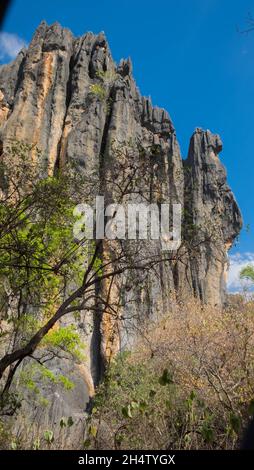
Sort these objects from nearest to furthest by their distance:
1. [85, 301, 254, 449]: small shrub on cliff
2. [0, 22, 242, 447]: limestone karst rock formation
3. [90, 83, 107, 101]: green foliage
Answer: [85, 301, 254, 449]: small shrub on cliff, [0, 22, 242, 447]: limestone karst rock formation, [90, 83, 107, 101]: green foliage

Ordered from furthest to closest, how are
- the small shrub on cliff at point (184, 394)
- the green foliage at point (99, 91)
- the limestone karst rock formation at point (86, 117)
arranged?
the green foliage at point (99, 91)
the limestone karst rock formation at point (86, 117)
the small shrub on cliff at point (184, 394)

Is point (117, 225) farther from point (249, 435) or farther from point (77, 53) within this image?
point (77, 53)

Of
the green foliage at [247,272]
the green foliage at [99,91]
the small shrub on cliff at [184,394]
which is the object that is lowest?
the small shrub on cliff at [184,394]

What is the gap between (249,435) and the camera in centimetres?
155

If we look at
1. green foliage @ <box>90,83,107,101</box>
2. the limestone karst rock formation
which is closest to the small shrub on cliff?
the limestone karst rock formation

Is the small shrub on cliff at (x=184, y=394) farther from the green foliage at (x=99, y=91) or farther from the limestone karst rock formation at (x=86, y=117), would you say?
the green foliage at (x=99, y=91)

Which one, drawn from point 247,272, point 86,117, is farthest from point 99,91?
point 247,272

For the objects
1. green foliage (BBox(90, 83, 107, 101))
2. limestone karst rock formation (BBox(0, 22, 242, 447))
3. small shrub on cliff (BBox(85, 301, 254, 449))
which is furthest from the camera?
green foliage (BBox(90, 83, 107, 101))

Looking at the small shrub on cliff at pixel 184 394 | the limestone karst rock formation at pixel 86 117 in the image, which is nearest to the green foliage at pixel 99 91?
the limestone karst rock formation at pixel 86 117

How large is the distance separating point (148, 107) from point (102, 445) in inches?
1663

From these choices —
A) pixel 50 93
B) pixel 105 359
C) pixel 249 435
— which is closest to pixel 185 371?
pixel 249 435

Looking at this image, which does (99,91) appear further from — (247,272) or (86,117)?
(247,272)

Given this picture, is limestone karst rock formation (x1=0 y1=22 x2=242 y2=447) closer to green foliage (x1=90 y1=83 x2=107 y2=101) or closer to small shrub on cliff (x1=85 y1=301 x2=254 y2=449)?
green foliage (x1=90 y1=83 x2=107 y2=101)

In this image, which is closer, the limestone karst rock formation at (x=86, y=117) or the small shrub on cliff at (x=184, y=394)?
the small shrub on cliff at (x=184, y=394)
